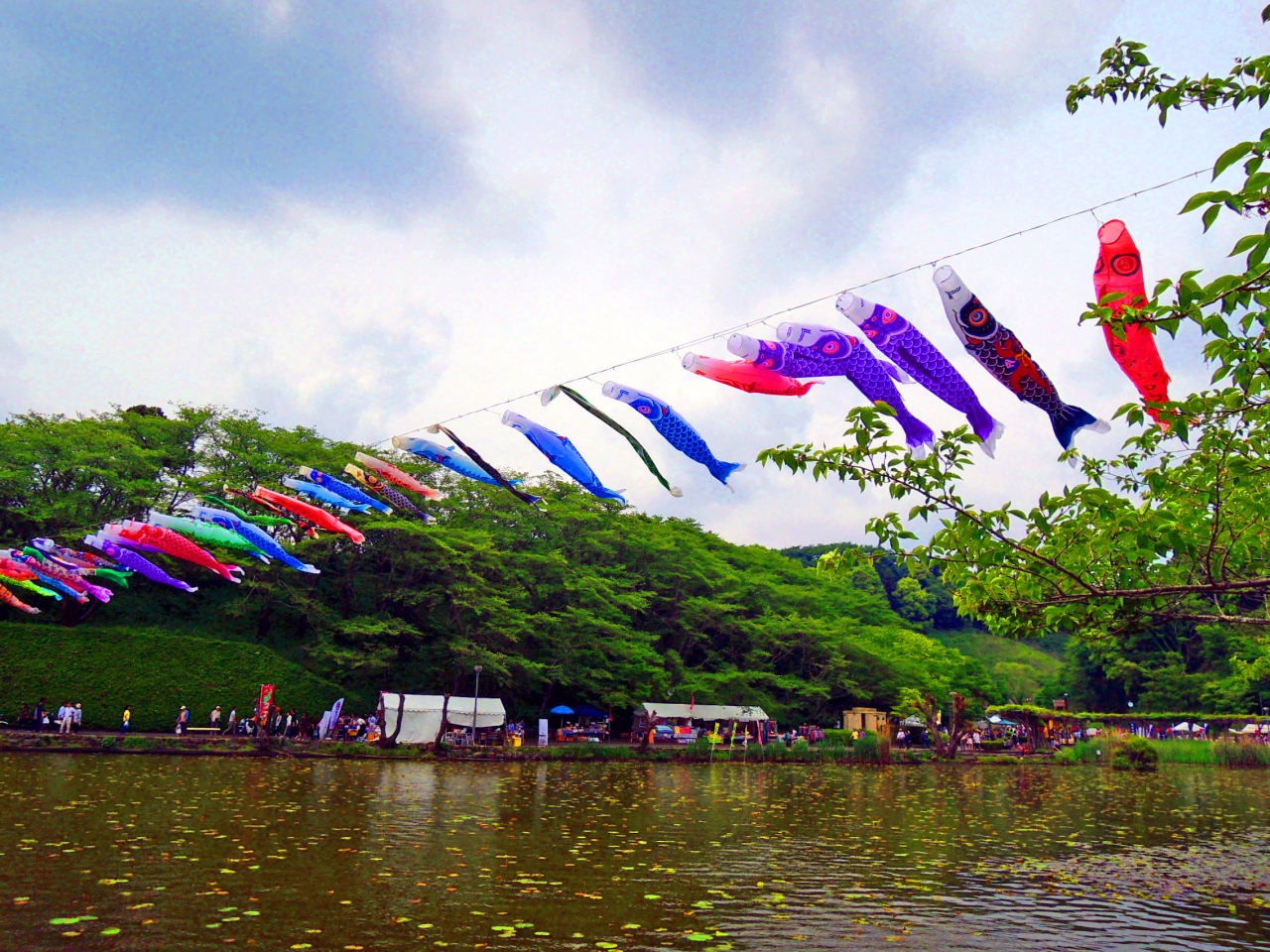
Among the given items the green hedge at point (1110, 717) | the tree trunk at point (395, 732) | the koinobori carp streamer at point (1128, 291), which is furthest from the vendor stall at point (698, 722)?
the koinobori carp streamer at point (1128, 291)

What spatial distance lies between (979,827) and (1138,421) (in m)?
10.4

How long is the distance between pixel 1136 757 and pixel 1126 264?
29037 millimetres

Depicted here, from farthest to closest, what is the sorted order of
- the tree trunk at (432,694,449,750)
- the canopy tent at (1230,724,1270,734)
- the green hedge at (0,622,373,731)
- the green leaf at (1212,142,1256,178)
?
the canopy tent at (1230,724,1270,734)
the tree trunk at (432,694,449,750)
the green hedge at (0,622,373,731)
the green leaf at (1212,142,1256,178)

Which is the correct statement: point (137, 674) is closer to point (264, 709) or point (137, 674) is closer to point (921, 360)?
point (264, 709)

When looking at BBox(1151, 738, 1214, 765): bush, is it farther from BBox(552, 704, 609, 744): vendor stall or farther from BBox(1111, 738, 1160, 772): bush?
BBox(552, 704, 609, 744): vendor stall

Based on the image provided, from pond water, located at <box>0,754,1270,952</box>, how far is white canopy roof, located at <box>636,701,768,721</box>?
1760 centimetres

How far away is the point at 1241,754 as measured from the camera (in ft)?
104

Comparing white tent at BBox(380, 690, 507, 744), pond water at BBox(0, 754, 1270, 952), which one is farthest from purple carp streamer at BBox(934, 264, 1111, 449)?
white tent at BBox(380, 690, 507, 744)

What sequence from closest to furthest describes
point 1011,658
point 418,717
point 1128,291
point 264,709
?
point 1128,291 → point 264,709 → point 418,717 → point 1011,658

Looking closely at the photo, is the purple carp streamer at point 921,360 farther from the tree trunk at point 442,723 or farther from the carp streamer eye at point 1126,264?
the tree trunk at point 442,723

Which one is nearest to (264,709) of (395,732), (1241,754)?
(395,732)

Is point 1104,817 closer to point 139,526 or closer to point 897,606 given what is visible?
point 139,526

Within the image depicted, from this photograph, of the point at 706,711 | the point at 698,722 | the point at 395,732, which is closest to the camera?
the point at 395,732

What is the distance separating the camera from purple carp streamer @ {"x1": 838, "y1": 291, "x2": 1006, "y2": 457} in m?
8.44
